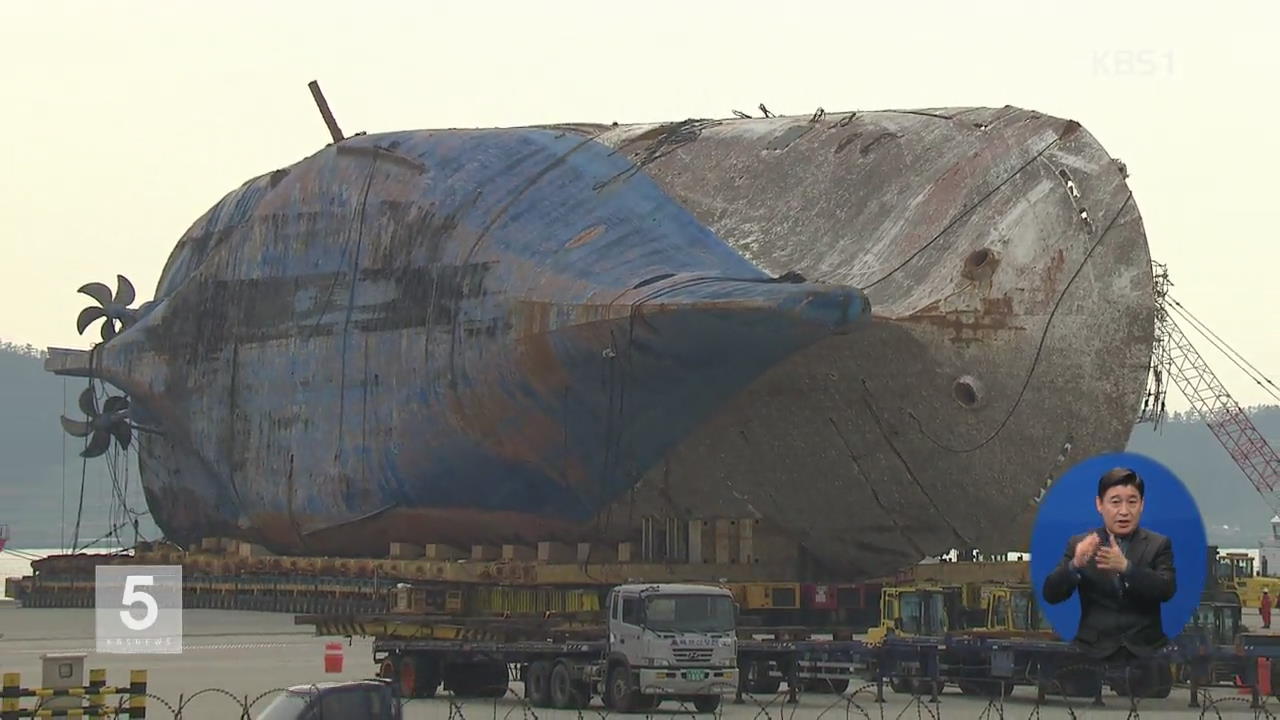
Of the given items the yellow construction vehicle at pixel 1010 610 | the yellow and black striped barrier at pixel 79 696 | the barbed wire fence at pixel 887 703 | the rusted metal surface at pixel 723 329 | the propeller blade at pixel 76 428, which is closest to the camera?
the yellow and black striped barrier at pixel 79 696

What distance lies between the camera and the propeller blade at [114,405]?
220 feet

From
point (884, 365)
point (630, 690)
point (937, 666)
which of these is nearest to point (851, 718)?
point (630, 690)

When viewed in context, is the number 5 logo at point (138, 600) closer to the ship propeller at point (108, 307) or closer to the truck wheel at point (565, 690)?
the ship propeller at point (108, 307)

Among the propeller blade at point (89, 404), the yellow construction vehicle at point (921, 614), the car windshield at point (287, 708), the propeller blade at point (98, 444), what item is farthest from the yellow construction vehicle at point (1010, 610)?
the propeller blade at point (89, 404)

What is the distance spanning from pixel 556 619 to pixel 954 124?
56.6 feet

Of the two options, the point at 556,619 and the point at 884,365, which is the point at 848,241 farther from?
the point at 556,619

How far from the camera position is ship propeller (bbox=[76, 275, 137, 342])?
6694 cm

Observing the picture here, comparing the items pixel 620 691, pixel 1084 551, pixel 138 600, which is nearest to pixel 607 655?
pixel 620 691

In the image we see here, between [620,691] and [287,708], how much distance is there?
9.69m

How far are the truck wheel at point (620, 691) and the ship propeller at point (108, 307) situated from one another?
42138 millimetres

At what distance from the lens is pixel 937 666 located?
31875 millimetres

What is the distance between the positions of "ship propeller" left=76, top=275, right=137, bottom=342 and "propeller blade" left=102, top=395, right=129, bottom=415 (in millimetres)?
1992

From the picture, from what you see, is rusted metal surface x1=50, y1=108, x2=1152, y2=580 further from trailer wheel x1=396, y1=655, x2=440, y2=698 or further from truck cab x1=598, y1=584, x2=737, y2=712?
truck cab x1=598, y1=584, x2=737, y2=712

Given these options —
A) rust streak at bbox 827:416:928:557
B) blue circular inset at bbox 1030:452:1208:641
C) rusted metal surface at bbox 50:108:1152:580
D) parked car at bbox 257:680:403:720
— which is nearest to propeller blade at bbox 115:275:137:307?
rusted metal surface at bbox 50:108:1152:580
